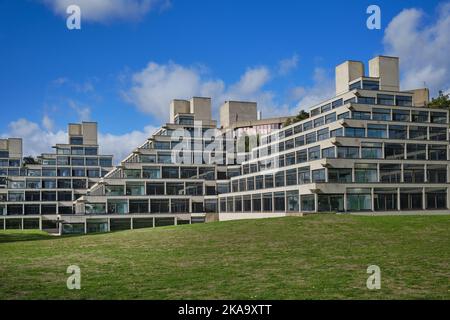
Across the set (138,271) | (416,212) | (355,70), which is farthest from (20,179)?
(138,271)

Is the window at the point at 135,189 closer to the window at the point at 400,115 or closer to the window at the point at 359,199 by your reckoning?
the window at the point at 359,199


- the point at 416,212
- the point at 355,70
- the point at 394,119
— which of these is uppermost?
the point at 355,70

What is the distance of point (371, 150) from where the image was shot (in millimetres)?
65250

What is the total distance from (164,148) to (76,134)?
4099 cm

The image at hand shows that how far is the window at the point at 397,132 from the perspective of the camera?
67.8m

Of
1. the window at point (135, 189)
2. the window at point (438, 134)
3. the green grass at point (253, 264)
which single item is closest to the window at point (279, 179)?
the window at point (438, 134)

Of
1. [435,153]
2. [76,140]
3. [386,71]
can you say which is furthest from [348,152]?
[76,140]

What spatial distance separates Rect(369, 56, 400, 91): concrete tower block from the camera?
7606cm

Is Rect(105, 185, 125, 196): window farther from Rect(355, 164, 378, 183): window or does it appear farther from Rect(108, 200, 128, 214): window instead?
Rect(355, 164, 378, 183): window

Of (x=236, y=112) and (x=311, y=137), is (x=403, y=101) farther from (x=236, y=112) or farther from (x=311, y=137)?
(x=236, y=112)

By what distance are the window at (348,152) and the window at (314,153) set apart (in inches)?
196
